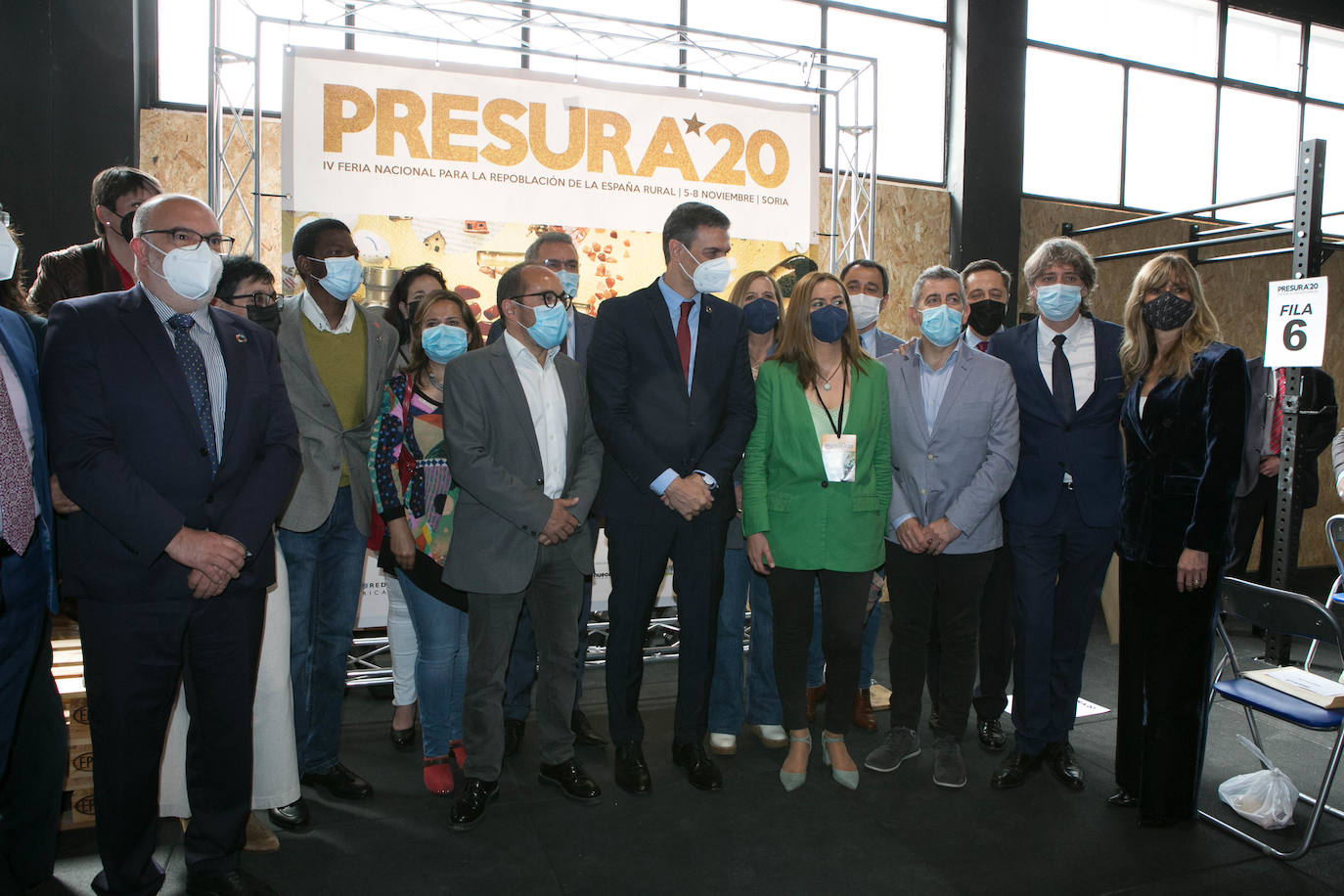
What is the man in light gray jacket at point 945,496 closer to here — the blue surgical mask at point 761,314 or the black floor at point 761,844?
the black floor at point 761,844

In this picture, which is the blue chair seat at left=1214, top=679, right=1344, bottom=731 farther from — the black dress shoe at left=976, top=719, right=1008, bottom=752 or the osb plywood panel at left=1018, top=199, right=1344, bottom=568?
the osb plywood panel at left=1018, top=199, right=1344, bottom=568

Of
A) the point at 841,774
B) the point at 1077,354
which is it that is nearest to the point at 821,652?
the point at 841,774

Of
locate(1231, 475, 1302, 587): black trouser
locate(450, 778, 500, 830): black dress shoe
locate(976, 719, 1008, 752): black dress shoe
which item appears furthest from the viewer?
locate(1231, 475, 1302, 587): black trouser

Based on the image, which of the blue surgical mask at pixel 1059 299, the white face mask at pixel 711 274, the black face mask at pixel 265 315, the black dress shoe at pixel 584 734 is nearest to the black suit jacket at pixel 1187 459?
the blue surgical mask at pixel 1059 299

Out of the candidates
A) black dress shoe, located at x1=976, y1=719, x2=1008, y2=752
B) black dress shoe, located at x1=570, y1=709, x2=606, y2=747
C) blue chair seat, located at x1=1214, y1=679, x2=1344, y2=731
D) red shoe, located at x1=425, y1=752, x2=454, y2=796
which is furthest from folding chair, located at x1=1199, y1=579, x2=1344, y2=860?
red shoe, located at x1=425, y1=752, x2=454, y2=796

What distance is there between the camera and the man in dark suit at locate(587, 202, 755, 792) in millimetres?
2717

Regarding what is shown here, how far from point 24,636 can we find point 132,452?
46cm

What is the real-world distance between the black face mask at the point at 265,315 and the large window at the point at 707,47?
2.28m

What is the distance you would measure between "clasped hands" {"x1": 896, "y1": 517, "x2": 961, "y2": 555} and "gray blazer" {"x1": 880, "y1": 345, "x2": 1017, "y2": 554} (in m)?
0.03

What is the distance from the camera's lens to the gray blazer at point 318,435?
8.46ft

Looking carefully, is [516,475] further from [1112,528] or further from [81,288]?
[1112,528]

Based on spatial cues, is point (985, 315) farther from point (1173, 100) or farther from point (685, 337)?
point (1173, 100)

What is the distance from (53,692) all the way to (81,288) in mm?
1163

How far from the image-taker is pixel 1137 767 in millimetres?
2777
